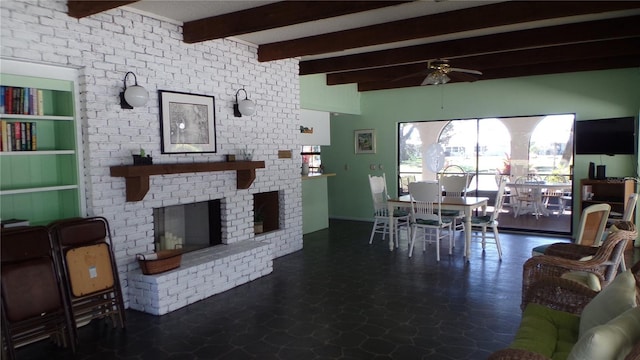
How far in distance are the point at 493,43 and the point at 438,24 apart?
1259mm

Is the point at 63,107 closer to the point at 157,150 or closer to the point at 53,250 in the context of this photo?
the point at 157,150

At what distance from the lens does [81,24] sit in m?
3.62

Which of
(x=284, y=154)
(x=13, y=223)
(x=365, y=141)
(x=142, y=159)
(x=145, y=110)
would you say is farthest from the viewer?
(x=365, y=141)

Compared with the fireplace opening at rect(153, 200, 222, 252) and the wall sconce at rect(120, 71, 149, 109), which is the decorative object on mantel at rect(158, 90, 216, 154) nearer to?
the wall sconce at rect(120, 71, 149, 109)

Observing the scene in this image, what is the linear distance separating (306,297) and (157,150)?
2.02m

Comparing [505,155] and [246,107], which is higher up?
[246,107]

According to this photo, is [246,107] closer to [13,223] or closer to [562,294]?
[13,223]

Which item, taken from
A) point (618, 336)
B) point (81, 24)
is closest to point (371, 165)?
point (81, 24)

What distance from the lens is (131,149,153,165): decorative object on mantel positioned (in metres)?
3.94

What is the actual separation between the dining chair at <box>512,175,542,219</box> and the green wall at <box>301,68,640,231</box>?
4.18 feet

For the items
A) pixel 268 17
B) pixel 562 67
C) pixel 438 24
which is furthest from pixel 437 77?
pixel 562 67

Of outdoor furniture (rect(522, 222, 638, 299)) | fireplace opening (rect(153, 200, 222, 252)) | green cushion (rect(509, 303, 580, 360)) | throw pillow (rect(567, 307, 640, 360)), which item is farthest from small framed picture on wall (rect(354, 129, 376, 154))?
throw pillow (rect(567, 307, 640, 360))

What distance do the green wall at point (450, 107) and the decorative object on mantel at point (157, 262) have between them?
12.5ft

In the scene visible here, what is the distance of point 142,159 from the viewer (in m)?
3.97
